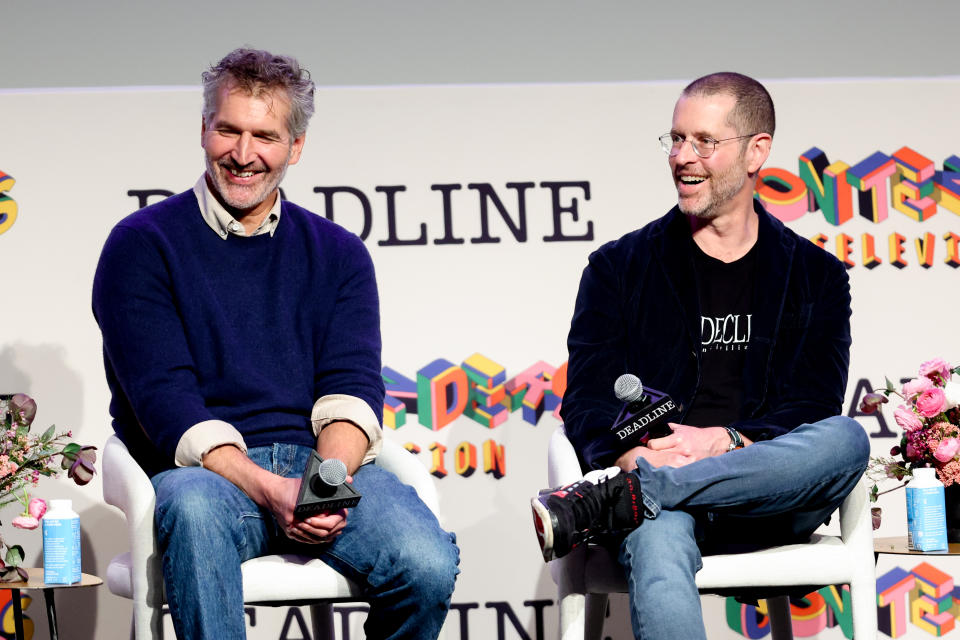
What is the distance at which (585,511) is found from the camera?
2.24 metres

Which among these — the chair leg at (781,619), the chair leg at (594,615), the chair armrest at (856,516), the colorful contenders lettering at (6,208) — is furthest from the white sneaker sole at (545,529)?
the colorful contenders lettering at (6,208)

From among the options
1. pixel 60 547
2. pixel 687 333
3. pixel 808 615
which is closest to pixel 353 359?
pixel 687 333

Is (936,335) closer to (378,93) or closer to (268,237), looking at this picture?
(378,93)

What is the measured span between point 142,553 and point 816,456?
1.33m

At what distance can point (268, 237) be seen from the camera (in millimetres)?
2562

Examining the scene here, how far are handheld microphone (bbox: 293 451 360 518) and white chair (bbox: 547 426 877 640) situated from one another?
559 millimetres

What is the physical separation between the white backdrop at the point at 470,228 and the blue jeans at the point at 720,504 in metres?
1.09

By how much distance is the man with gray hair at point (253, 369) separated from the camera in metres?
2.20

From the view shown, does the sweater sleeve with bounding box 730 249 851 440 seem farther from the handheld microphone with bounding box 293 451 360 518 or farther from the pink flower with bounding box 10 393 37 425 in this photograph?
the pink flower with bounding box 10 393 37 425

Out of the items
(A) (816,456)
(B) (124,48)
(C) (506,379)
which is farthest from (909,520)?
(B) (124,48)

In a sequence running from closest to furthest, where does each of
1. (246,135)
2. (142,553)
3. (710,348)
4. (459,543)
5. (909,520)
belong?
(142,553)
(246,135)
(710,348)
(909,520)
(459,543)

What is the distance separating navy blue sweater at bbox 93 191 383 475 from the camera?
2330mm

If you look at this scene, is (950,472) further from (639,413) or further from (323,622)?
(323,622)

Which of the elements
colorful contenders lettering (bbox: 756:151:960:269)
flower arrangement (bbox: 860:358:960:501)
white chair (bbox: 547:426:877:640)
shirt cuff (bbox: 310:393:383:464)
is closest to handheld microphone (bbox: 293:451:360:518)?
shirt cuff (bbox: 310:393:383:464)
